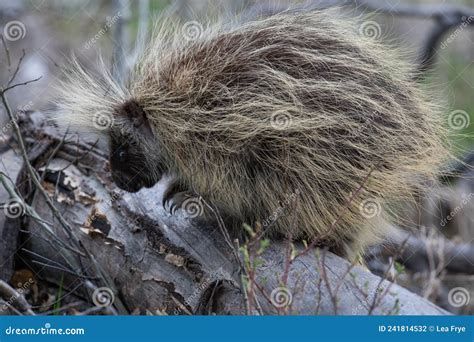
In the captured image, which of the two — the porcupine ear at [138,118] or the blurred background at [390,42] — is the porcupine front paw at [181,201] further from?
the blurred background at [390,42]

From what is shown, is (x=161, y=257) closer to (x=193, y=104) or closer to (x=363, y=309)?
(x=193, y=104)

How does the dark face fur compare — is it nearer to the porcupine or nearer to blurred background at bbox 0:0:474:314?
the porcupine

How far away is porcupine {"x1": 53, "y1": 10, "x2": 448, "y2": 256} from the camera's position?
2.35 metres

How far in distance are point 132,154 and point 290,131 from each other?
→ 701mm

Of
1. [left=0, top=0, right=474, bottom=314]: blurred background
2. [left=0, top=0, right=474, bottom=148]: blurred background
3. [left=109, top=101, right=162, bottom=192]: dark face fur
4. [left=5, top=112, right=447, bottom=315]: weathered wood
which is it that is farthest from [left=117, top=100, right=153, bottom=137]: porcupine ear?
[left=0, top=0, right=474, bottom=148]: blurred background

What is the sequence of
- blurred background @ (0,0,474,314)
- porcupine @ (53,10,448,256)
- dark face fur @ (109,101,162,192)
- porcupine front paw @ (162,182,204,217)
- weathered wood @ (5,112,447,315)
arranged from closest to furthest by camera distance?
weathered wood @ (5,112,447,315) < porcupine @ (53,10,448,256) < porcupine front paw @ (162,182,204,217) < dark face fur @ (109,101,162,192) < blurred background @ (0,0,474,314)

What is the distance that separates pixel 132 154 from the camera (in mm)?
2621

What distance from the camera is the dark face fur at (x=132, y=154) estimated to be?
261 cm

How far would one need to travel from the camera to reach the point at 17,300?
6.68ft

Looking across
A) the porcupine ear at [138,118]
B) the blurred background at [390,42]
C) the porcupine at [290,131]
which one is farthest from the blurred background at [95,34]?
the porcupine at [290,131]

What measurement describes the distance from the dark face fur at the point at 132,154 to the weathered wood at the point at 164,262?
2.1 inches

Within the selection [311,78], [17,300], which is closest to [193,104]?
[311,78]

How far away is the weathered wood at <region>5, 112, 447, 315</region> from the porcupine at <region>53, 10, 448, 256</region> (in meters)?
0.12

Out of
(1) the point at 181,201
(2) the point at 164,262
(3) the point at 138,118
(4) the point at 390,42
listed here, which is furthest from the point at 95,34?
(2) the point at 164,262
